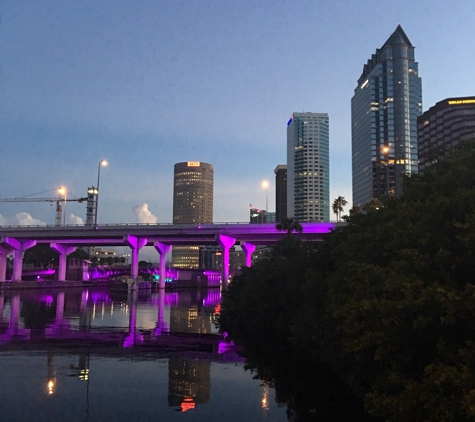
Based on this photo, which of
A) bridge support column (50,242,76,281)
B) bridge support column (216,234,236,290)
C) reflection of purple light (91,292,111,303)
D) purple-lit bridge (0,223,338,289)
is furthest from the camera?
bridge support column (50,242,76,281)

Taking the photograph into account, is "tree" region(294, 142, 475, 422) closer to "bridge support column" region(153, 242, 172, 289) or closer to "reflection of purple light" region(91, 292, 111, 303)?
"reflection of purple light" region(91, 292, 111, 303)

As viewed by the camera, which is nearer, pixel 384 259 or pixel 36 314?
pixel 384 259

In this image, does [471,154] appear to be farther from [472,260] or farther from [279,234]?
[279,234]

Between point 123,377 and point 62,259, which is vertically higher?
point 62,259

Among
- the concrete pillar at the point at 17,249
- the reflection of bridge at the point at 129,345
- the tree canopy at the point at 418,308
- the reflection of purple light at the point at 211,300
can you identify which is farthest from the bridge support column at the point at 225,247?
the tree canopy at the point at 418,308

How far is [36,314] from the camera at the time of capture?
4956cm

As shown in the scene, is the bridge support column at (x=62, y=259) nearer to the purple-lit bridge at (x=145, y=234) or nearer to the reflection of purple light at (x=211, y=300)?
the purple-lit bridge at (x=145, y=234)

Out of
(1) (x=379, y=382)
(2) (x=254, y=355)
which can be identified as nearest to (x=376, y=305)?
(1) (x=379, y=382)

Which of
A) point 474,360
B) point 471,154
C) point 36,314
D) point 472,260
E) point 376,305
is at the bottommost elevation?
point 36,314

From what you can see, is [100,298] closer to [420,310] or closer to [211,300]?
[211,300]

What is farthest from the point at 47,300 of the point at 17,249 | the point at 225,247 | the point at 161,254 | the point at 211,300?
the point at 161,254

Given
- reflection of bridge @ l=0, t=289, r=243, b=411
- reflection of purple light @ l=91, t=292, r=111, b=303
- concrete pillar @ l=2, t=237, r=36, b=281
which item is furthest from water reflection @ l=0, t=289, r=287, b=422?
concrete pillar @ l=2, t=237, r=36, b=281

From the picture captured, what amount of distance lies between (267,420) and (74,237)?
117238 mm

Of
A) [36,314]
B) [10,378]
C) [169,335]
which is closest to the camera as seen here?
[10,378]
